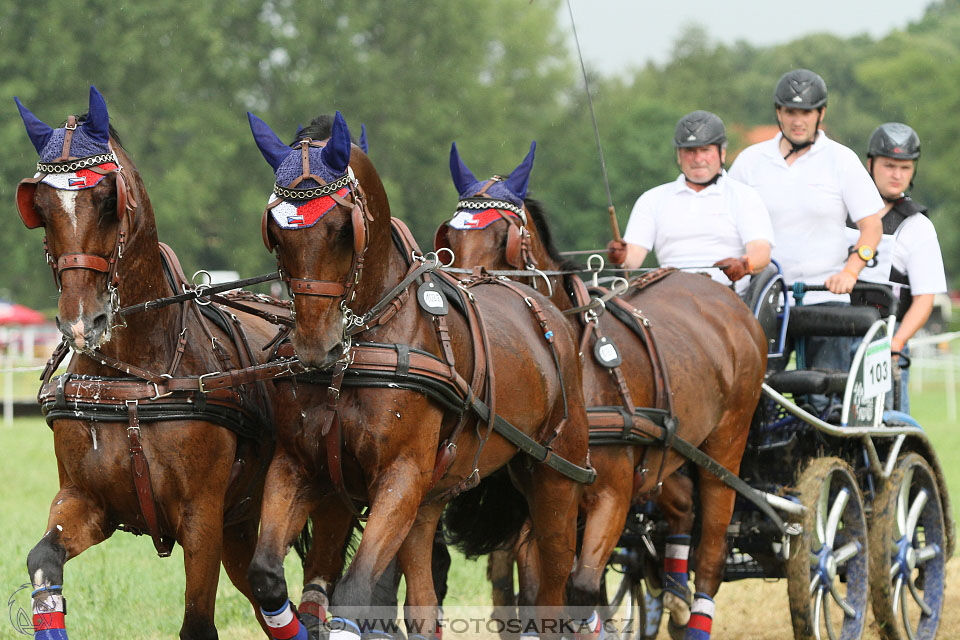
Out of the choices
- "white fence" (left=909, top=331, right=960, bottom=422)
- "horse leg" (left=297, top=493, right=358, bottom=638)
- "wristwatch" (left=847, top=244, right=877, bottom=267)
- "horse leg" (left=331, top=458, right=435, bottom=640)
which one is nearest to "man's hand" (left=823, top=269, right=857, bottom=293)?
"wristwatch" (left=847, top=244, right=877, bottom=267)

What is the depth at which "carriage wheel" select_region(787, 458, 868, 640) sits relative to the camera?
238 inches

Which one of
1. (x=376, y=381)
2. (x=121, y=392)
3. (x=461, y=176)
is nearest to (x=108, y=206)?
(x=121, y=392)

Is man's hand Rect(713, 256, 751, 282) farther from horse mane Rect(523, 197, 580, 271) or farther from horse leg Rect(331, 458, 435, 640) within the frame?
horse leg Rect(331, 458, 435, 640)

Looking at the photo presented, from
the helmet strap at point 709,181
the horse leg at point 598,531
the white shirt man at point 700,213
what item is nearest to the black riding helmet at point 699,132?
the white shirt man at point 700,213

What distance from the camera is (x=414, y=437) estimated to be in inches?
168

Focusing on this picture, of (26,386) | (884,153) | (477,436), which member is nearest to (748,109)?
(26,386)

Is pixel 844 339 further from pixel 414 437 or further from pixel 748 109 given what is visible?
pixel 748 109

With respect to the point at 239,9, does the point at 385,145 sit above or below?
below

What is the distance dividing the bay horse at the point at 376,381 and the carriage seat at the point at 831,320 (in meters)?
2.30

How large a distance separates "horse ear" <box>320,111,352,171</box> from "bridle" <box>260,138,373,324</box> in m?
0.05

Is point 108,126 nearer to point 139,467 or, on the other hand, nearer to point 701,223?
point 139,467

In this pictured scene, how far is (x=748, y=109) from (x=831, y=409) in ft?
177

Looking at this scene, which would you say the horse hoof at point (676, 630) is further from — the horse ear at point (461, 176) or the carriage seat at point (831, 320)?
the horse ear at point (461, 176)

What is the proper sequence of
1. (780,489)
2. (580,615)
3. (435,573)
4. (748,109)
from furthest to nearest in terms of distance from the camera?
(748,109)
(780,489)
(435,573)
(580,615)
